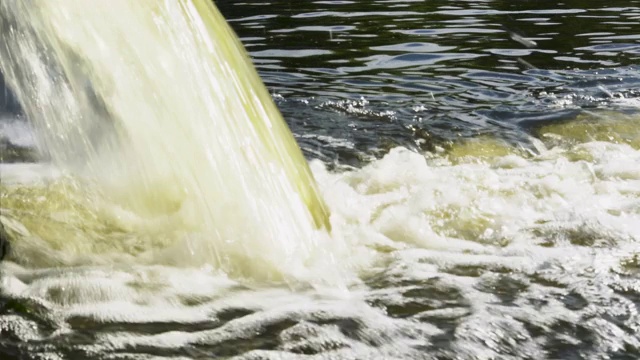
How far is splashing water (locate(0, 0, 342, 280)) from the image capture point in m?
4.59

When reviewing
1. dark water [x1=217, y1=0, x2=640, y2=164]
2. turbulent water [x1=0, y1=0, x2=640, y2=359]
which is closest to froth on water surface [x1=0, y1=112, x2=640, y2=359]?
turbulent water [x1=0, y1=0, x2=640, y2=359]

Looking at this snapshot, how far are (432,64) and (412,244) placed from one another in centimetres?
519

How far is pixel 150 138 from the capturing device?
4680mm

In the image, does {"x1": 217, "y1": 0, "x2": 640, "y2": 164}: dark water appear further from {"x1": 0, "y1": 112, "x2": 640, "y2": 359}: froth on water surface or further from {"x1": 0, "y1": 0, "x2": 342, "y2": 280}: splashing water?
{"x1": 0, "y1": 0, "x2": 342, "y2": 280}: splashing water

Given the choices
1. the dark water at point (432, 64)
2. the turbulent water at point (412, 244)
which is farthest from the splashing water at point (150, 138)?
the dark water at point (432, 64)

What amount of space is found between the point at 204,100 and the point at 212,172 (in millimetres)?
345

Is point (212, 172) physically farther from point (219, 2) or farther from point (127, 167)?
point (219, 2)

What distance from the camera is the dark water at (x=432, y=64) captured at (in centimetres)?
748

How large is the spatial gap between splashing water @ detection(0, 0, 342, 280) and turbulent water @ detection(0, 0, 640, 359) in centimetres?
10

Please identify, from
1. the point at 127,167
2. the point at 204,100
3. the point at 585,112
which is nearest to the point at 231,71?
the point at 204,100

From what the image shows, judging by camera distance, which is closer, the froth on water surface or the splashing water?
the froth on water surface

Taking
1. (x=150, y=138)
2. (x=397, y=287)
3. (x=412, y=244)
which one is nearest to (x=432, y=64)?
(x=412, y=244)

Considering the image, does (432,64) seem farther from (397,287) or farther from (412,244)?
(397,287)

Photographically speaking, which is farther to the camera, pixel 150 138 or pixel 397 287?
pixel 150 138
